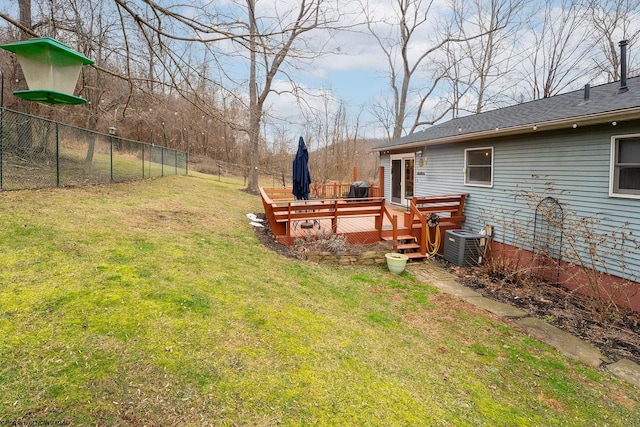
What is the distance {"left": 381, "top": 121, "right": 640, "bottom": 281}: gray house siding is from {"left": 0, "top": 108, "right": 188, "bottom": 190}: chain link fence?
9924mm

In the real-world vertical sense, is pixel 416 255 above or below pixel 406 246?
below

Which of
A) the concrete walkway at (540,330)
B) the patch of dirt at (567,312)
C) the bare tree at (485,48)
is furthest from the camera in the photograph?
the bare tree at (485,48)

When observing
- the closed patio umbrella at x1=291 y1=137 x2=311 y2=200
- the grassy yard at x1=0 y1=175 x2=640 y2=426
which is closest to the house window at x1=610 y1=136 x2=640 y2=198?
the grassy yard at x1=0 y1=175 x2=640 y2=426

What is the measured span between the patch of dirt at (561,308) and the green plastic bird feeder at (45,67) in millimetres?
4806

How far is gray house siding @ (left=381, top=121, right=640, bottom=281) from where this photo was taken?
5367 millimetres

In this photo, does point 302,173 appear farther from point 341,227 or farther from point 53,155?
point 53,155

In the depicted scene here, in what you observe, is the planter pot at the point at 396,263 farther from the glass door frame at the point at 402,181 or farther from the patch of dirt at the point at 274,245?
the glass door frame at the point at 402,181

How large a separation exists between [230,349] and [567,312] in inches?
212

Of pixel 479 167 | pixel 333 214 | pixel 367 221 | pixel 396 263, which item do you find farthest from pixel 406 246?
pixel 479 167

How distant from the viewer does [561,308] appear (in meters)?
5.42

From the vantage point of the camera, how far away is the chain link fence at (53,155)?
659 cm

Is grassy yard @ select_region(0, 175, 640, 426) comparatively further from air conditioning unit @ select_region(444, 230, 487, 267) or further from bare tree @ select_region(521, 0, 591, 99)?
bare tree @ select_region(521, 0, 591, 99)

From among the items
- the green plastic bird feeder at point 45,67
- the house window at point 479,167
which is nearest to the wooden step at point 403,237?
the house window at point 479,167

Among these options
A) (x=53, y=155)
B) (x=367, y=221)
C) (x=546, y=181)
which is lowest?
(x=367, y=221)
